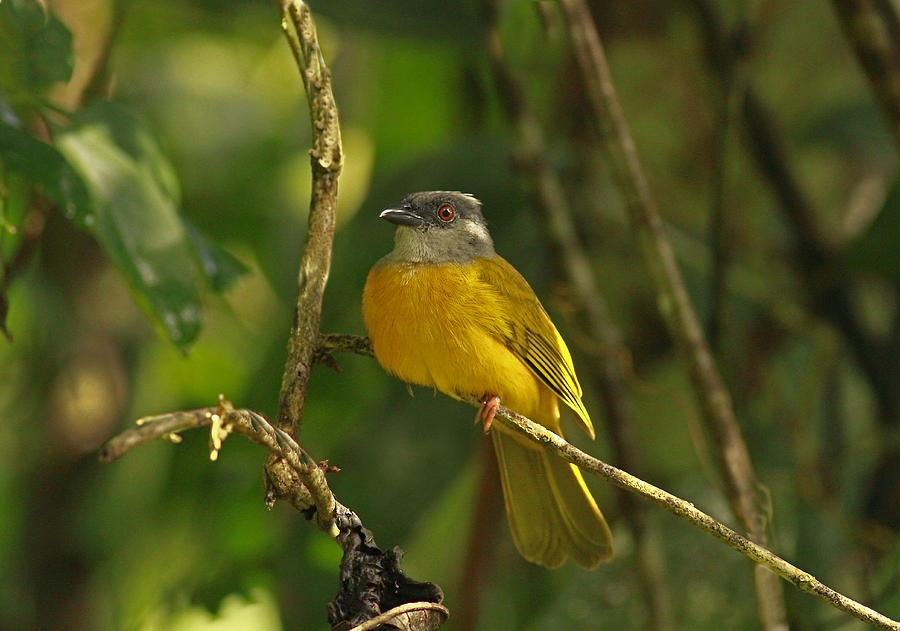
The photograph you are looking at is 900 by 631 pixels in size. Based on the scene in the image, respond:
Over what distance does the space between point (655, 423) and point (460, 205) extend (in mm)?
1657

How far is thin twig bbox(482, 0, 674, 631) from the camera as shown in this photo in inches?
146

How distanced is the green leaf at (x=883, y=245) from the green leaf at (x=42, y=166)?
2.69 metres

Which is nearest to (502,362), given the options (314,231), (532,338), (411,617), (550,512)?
(532,338)

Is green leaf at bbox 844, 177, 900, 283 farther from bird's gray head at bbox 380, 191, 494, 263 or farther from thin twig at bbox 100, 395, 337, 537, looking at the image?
thin twig at bbox 100, 395, 337, 537

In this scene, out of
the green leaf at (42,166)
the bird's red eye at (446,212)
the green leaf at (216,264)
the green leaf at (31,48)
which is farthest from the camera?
the bird's red eye at (446,212)

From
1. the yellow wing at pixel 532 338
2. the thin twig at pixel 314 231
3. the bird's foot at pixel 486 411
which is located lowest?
the bird's foot at pixel 486 411

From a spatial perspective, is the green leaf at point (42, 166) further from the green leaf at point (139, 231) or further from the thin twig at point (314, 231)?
the thin twig at point (314, 231)

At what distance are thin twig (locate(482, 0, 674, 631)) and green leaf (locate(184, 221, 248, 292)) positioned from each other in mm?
1328

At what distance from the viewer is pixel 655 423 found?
4.84 metres

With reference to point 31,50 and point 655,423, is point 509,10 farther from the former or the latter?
point 31,50

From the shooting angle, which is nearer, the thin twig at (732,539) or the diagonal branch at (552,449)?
the diagonal branch at (552,449)

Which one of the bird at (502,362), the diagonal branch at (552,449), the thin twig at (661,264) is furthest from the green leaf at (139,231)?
the thin twig at (661,264)

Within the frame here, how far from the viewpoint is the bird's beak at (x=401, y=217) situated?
3412 mm

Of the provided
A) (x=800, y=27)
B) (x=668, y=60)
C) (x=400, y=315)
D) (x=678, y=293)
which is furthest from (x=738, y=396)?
(x=800, y=27)
